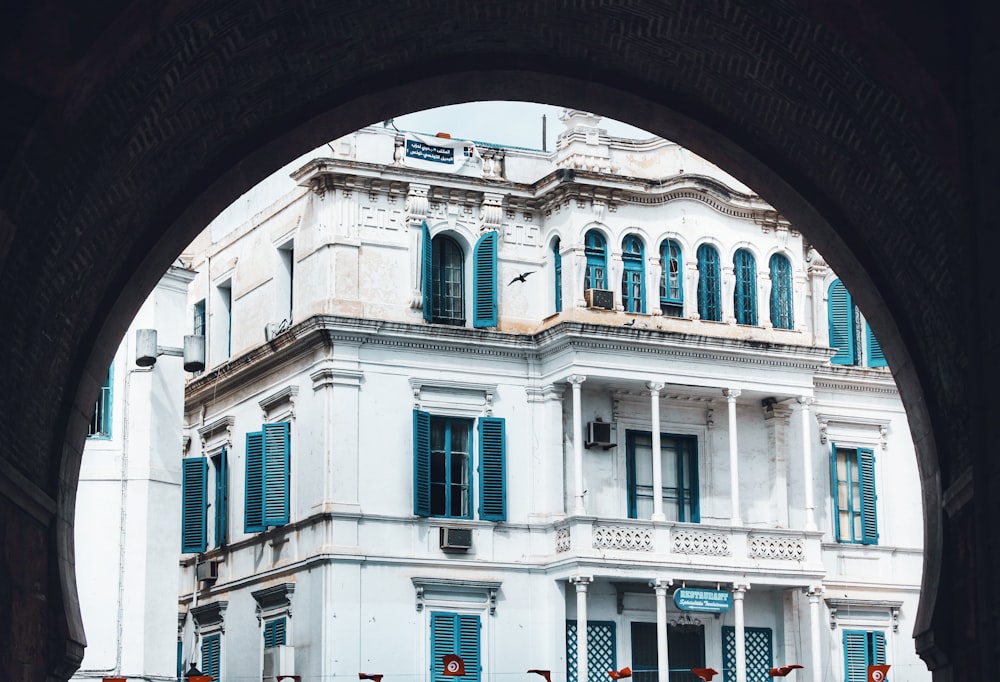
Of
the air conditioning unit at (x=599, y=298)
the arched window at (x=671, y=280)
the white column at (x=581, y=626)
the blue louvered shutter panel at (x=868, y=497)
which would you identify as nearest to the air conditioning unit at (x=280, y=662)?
the white column at (x=581, y=626)

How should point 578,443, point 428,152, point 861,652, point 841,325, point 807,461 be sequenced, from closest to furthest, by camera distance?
point 578,443 → point 428,152 → point 807,461 → point 861,652 → point 841,325

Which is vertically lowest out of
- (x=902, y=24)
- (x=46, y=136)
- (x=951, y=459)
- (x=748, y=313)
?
(x=951, y=459)

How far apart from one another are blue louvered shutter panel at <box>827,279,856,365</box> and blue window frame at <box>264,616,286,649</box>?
14.4 m

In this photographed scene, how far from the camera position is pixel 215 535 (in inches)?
1719

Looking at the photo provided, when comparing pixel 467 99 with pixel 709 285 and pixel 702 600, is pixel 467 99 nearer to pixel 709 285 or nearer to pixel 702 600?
pixel 702 600

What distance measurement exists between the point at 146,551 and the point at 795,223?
56.6 feet

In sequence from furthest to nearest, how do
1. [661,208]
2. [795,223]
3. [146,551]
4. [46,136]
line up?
[661,208], [146,551], [795,223], [46,136]

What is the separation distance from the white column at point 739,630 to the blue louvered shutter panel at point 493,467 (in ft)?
17.5

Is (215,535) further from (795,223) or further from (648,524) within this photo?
(795,223)

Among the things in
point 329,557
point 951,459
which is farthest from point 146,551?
point 951,459

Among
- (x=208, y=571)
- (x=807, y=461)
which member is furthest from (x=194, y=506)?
(x=807, y=461)

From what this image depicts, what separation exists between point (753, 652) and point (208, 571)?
12487 millimetres

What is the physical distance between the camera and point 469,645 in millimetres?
39844

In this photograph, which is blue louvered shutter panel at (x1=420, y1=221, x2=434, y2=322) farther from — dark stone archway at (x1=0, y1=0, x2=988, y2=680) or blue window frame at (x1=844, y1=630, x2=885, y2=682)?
dark stone archway at (x1=0, y1=0, x2=988, y2=680)
